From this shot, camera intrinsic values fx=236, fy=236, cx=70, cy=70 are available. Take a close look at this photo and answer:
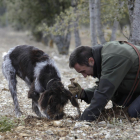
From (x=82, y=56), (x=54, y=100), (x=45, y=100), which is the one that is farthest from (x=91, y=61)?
(x=45, y=100)

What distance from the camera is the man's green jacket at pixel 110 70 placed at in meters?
3.88

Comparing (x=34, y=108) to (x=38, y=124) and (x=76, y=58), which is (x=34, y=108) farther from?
(x=76, y=58)

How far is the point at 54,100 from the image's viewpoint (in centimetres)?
450

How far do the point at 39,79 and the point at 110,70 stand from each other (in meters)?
1.81

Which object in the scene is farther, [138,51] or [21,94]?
[21,94]

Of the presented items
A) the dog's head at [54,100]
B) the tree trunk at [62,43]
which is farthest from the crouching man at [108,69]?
the tree trunk at [62,43]

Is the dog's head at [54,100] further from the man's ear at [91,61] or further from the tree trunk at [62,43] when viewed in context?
the tree trunk at [62,43]

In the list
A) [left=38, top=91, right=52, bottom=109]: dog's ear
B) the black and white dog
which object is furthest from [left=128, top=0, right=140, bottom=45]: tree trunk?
[left=38, top=91, right=52, bottom=109]: dog's ear

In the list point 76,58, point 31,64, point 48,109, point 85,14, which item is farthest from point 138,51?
point 85,14

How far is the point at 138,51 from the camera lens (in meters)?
4.20

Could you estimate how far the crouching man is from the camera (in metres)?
3.89

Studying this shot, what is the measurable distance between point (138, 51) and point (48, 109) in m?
2.00

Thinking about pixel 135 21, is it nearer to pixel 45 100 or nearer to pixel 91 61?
pixel 91 61

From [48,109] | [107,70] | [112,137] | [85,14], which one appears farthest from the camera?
[85,14]
